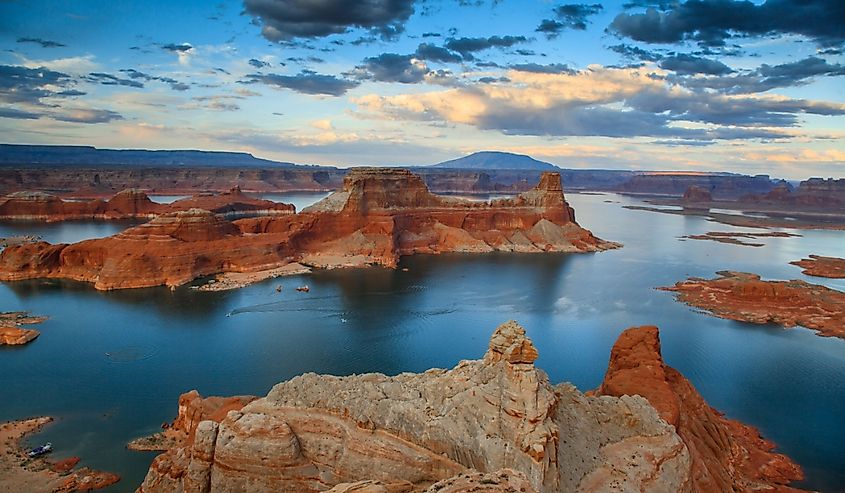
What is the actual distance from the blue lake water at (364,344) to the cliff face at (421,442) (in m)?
6.78

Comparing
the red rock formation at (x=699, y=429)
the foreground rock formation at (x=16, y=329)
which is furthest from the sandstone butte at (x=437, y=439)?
the foreground rock formation at (x=16, y=329)

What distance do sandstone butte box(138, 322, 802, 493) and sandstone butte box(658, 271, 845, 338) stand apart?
28.1m

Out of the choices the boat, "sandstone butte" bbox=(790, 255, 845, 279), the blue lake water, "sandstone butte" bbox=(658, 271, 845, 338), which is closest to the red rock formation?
the blue lake water

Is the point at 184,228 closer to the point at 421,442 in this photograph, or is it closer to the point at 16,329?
the point at 16,329

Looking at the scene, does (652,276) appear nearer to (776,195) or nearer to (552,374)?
(552,374)

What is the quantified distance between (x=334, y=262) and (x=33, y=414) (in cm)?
3309

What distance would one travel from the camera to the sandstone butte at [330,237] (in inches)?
1748

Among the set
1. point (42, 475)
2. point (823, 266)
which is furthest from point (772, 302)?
point (42, 475)

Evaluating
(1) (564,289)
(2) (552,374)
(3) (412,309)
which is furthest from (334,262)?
(2) (552,374)

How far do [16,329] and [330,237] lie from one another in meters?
30.8

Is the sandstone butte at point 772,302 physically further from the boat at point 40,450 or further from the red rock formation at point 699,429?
the boat at point 40,450

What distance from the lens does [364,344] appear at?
30.4m

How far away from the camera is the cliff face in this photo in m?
12.1

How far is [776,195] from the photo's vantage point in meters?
150
